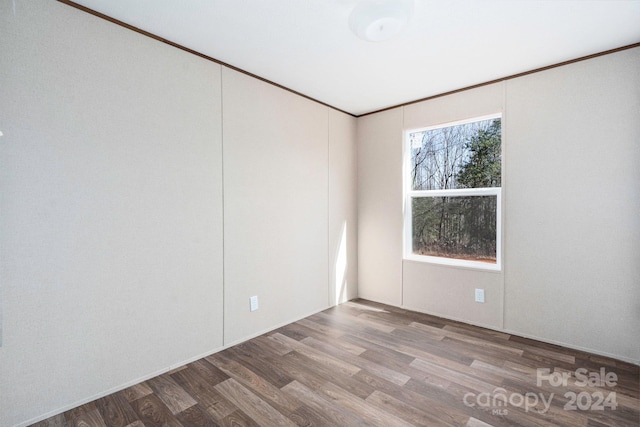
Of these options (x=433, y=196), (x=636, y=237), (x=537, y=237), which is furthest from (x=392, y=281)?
(x=636, y=237)

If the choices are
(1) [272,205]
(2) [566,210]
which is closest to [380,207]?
(1) [272,205]

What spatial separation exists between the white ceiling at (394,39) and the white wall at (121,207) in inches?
10.1

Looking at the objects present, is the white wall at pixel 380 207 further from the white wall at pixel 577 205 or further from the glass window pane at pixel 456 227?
the white wall at pixel 577 205

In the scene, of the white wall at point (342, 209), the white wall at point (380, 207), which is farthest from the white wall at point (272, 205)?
the white wall at point (380, 207)

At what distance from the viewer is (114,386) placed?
2006mm

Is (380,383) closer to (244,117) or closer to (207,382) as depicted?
(207,382)

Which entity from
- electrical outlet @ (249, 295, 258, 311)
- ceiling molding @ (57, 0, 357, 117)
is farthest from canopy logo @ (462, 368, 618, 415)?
ceiling molding @ (57, 0, 357, 117)

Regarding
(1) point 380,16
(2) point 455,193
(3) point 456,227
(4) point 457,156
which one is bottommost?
(3) point 456,227

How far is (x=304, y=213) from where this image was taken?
3344mm

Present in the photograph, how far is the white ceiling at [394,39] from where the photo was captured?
1.88 m

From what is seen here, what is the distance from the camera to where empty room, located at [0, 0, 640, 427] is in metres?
1.77

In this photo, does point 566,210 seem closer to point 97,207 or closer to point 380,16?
point 380,16

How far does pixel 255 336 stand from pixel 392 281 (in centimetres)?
174

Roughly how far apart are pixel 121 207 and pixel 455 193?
3033mm
